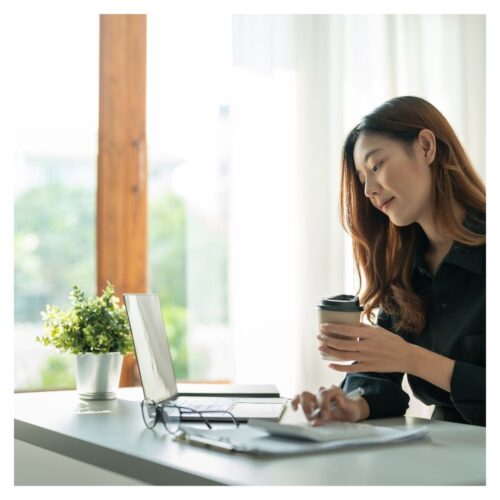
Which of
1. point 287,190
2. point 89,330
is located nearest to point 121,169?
point 287,190

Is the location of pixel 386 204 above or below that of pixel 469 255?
above

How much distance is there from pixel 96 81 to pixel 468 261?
1.83 meters

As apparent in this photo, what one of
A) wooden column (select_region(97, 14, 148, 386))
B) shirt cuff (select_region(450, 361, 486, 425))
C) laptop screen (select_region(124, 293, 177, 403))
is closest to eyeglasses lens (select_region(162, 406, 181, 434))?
laptop screen (select_region(124, 293, 177, 403))

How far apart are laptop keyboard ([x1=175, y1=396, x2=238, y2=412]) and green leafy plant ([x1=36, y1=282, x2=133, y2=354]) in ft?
0.64

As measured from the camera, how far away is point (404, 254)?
5.73ft

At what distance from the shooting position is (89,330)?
154 cm

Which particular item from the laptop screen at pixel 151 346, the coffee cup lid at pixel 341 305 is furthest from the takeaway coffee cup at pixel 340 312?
the laptop screen at pixel 151 346

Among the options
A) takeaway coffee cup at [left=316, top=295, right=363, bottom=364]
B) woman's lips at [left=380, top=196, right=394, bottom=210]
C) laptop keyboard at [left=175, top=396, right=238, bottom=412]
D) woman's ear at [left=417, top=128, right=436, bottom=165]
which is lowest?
laptop keyboard at [left=175, top=396, right=238, bottom=412]

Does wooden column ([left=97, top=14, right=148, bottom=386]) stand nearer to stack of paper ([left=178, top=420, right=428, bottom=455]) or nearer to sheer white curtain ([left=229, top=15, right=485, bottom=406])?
sheer white curtain ([left=229, top=15, right=485, bottom=406])

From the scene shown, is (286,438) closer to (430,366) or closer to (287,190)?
(430,366)

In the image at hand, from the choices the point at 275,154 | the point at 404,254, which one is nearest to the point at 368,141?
the point at 404,254

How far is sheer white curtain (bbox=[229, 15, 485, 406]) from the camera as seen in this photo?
262 cm

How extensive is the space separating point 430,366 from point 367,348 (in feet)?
0.52

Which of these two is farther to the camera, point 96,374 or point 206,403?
point 96,374
